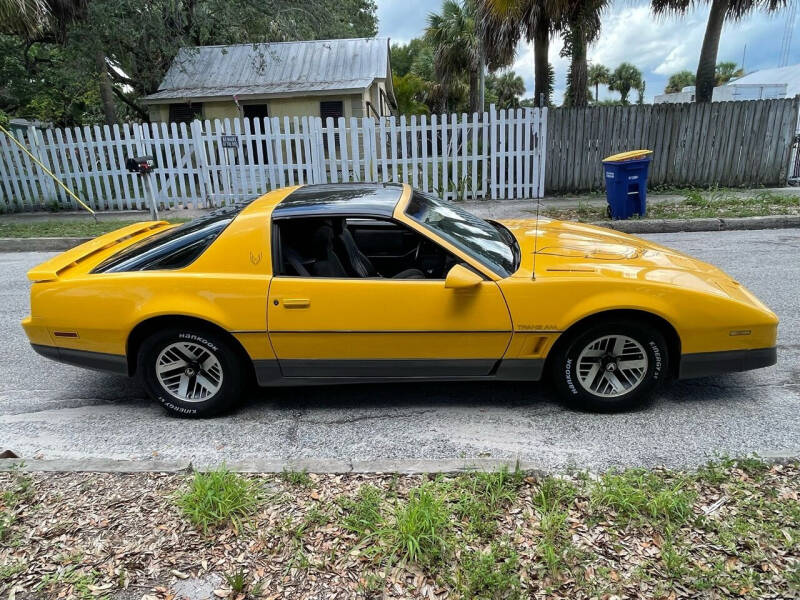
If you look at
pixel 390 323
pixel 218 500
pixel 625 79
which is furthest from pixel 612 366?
pixel 625 79

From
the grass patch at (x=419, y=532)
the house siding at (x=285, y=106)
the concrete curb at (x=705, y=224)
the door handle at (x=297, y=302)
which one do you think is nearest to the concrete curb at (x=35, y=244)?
the door handle at (x=297, y=302)

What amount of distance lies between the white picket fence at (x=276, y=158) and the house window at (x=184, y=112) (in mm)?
8414

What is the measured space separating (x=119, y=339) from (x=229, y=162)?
894 centimetres

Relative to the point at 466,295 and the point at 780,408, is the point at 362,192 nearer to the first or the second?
the point at 466,295

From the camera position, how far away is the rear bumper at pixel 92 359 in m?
3.43

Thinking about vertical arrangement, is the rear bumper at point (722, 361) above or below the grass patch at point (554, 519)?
Answer: above

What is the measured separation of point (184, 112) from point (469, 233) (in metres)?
19.3

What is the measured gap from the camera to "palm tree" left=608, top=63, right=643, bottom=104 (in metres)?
71.9

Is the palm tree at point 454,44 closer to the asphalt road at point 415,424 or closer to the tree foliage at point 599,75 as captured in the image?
the asphalt road at point 415,424

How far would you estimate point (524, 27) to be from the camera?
12.6 m

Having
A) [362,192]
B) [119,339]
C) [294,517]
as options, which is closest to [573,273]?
[362,192]

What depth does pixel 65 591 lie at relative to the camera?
2.10 m

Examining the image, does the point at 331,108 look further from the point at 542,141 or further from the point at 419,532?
the point at 419,532

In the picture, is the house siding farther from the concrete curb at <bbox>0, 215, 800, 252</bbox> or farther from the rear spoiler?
the rear spoiler
